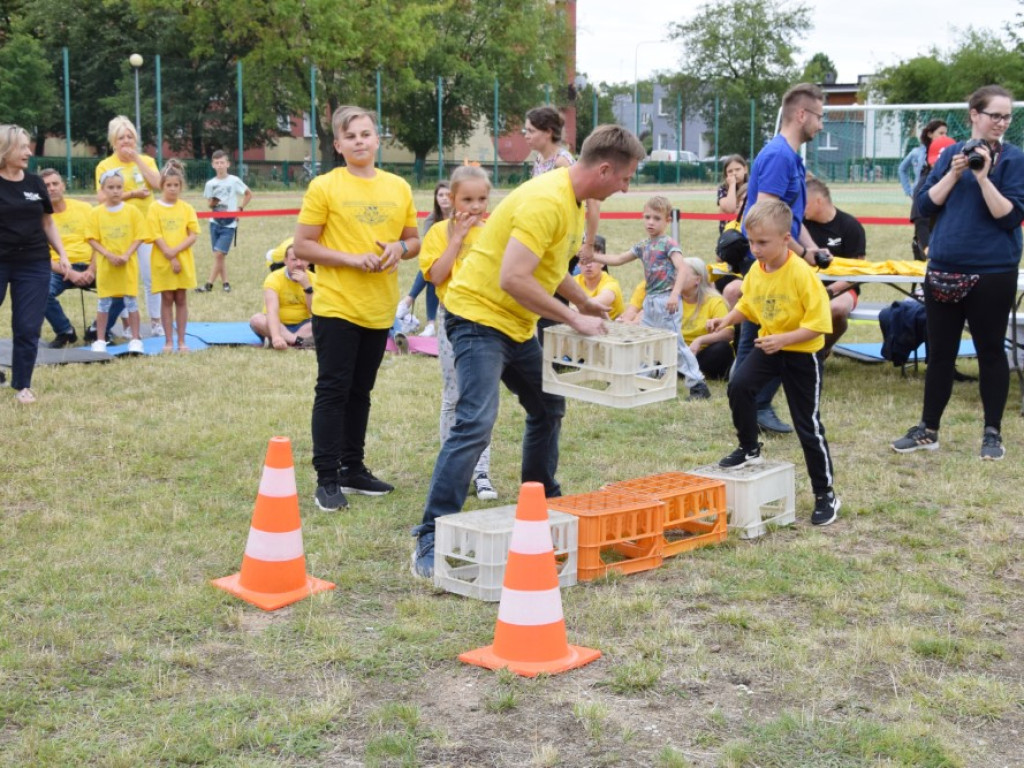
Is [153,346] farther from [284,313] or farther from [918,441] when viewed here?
[918,441]

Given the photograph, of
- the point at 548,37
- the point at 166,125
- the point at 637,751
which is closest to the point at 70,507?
the point at 637,751

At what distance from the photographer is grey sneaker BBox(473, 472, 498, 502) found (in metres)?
6.23

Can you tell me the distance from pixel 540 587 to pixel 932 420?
4.19m

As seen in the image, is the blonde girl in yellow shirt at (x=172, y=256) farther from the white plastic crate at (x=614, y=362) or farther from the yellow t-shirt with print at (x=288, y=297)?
the white plastic crate at (x=614, y=362)

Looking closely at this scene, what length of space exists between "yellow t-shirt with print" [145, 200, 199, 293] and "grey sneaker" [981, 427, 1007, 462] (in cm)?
711

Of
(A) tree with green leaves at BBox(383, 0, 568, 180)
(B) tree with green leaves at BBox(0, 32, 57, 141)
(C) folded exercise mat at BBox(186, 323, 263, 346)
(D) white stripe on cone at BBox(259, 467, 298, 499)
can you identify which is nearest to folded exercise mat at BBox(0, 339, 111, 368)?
(C) folded exercise mat at BBox(186, 323, 263, 346)

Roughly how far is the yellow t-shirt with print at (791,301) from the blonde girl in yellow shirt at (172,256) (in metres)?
6.54

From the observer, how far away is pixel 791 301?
602 centimetres

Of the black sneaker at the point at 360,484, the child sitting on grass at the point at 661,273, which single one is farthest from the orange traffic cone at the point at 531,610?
the child sitting on grass at the point at 661,273

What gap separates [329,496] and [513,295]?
5.93 ft

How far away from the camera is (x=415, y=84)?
53688 millimetres

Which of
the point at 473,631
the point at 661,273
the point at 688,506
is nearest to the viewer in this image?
the point at 473,631

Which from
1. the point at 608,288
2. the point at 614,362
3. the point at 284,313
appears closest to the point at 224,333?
the point at 284,313

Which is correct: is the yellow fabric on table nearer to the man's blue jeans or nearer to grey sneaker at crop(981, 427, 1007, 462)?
grey sneaker at crop(981, 427, 1007, 462)
